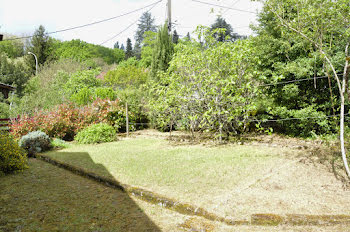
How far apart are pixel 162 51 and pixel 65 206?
27.0 feet

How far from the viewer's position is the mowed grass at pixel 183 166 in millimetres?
3332

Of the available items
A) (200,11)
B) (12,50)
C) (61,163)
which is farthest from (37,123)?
(12,50)

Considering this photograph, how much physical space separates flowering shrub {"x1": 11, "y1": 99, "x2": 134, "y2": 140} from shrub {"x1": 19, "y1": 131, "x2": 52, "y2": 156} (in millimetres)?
1271

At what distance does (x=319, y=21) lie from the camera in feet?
12.1

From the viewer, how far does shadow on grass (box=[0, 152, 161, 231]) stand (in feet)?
8.30

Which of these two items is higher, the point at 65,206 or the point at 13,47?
the point at 13,47

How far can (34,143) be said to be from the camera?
6641mm

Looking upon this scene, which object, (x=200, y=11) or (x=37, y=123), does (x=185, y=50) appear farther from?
(x=200, y=11)

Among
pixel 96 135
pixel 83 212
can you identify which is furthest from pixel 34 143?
pixel 83 212

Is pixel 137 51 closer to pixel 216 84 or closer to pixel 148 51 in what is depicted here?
pixel 148 51

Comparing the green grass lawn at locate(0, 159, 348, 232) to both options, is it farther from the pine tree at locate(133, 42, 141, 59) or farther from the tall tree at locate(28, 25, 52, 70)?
the pine tree at locate(133, 42, 141, 59)

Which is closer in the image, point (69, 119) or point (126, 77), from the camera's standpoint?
point (69, 119)

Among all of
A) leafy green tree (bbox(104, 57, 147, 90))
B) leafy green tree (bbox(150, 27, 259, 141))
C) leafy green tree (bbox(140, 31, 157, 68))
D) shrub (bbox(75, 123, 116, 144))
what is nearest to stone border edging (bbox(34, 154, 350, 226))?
leafy green tree (bbox(150, 27, 259, 141))

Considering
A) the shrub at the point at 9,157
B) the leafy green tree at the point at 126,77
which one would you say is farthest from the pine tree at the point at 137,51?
the shrub at the point at 9,157
